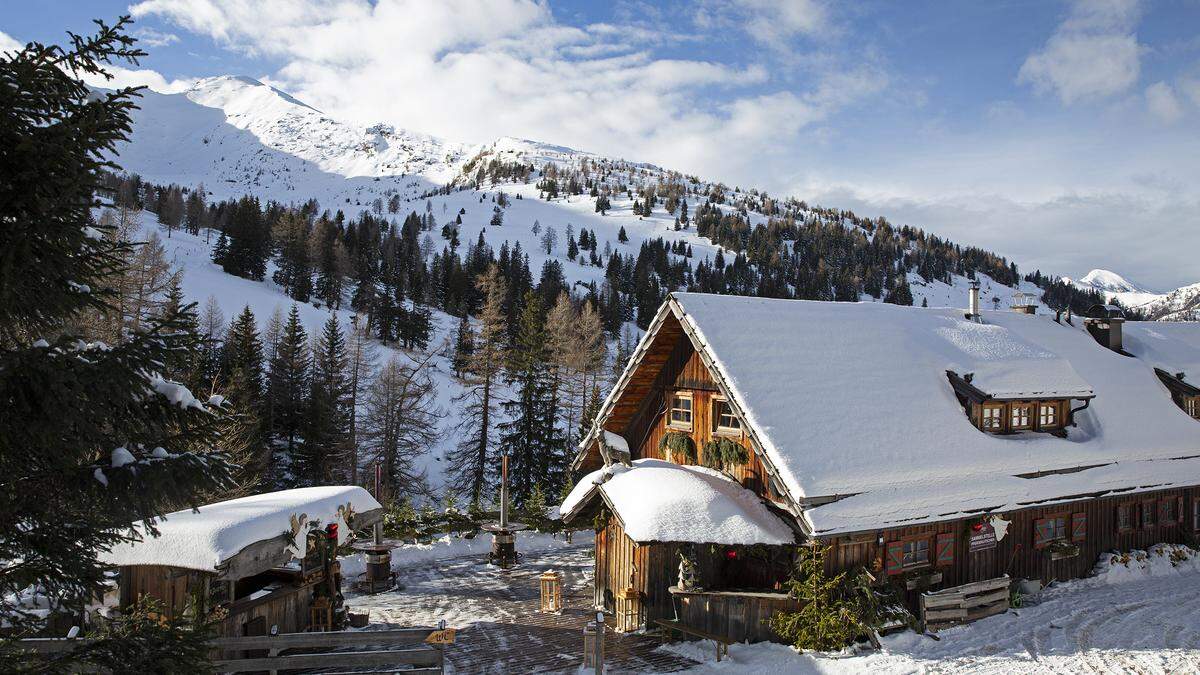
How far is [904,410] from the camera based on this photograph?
16531mm

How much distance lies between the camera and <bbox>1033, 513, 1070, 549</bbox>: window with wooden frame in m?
17.5

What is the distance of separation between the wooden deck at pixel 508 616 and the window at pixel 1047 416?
1162 centimetres

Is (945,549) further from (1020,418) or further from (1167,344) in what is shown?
(1167,344)

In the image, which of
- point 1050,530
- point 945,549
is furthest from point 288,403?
point 1050,530

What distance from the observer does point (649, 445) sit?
18.8 meters

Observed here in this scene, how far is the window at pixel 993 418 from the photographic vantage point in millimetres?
17638

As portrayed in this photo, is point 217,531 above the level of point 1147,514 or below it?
above

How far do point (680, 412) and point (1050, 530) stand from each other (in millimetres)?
9598

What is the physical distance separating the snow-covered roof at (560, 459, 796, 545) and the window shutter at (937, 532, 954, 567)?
3853mm

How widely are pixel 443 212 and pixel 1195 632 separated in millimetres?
156822

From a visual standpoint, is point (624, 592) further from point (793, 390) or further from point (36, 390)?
point (36, 390)

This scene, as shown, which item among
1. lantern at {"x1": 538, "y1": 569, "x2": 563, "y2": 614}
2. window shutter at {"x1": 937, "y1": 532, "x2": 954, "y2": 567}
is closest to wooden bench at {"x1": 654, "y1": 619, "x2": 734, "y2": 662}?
lantern at {"x1": 538, "y1": 569, "x2": 563, "y2": 614}

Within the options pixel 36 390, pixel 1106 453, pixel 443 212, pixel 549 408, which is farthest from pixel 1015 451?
pixel 443 212

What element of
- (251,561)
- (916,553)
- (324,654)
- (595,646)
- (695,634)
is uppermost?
(251,561)
